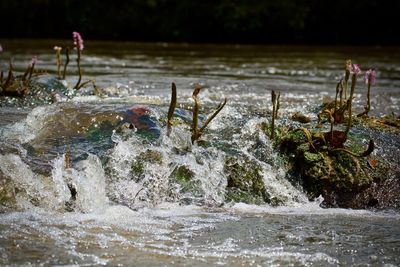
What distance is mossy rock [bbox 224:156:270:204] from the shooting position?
4.29 metres

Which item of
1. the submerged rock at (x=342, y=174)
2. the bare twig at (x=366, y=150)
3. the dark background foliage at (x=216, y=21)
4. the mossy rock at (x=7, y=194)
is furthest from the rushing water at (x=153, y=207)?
the dark background foliage at (x=216, y=21)

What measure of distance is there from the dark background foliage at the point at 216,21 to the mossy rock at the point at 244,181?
60.2ft

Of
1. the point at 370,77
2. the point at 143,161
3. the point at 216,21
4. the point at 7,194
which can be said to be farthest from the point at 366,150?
the point at 216,21

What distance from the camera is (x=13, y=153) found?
428 centimetres

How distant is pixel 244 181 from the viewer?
4.40 m

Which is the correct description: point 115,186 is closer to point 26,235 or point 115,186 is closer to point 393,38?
point 26,235

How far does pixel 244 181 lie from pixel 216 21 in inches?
765

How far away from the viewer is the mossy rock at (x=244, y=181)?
4285 millimetres

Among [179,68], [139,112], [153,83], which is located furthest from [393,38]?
[139,112]

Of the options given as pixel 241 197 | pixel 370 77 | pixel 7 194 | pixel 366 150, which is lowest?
pixel 241 197

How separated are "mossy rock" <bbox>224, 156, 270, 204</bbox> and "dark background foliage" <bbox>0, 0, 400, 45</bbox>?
18.3 m

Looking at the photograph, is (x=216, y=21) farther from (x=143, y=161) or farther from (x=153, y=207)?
(x=153, y=207)

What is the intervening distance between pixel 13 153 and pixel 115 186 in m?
0.70

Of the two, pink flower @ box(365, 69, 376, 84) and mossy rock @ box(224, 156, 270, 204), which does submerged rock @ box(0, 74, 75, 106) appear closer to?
mossy rock @ box(224, 156, 270, 204)
